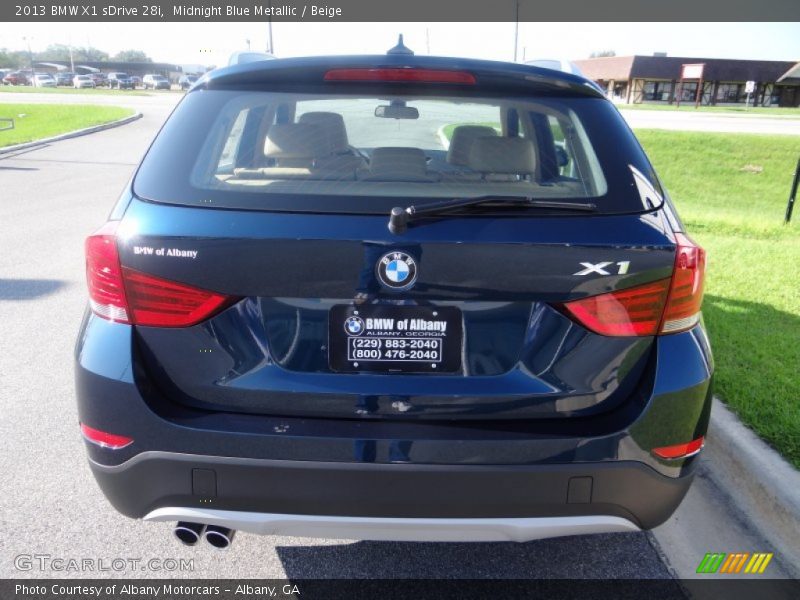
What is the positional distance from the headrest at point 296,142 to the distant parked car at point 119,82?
76.3 m

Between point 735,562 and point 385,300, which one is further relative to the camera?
point 735,562

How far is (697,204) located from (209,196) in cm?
1452

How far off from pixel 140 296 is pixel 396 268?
2.44 ft

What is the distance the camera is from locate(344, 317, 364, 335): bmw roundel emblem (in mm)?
2068

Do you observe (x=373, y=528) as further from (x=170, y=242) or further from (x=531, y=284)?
(x=170, y=242)

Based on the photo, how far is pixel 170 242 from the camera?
6.77 ft

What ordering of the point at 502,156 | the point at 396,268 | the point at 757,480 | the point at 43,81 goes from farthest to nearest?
the point at 43,81 → the point at 757,480 → the point at 502,156 → the point at 396,268

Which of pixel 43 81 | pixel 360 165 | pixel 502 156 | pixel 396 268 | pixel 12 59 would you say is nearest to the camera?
pixel 396 268

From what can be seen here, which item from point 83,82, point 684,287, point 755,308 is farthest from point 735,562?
point 83,82

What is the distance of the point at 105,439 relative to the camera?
220 centimetres

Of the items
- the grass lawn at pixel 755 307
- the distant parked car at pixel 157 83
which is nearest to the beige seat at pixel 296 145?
the grass lawn at pixel 755 307

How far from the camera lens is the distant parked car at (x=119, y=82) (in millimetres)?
71812

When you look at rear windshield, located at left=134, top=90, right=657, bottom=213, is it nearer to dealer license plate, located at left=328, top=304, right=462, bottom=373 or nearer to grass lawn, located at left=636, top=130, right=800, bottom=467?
dealer license plate, located at left=328, top=304, right=462, bottom=373

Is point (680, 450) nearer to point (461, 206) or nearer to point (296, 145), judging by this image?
point (461, 206)
